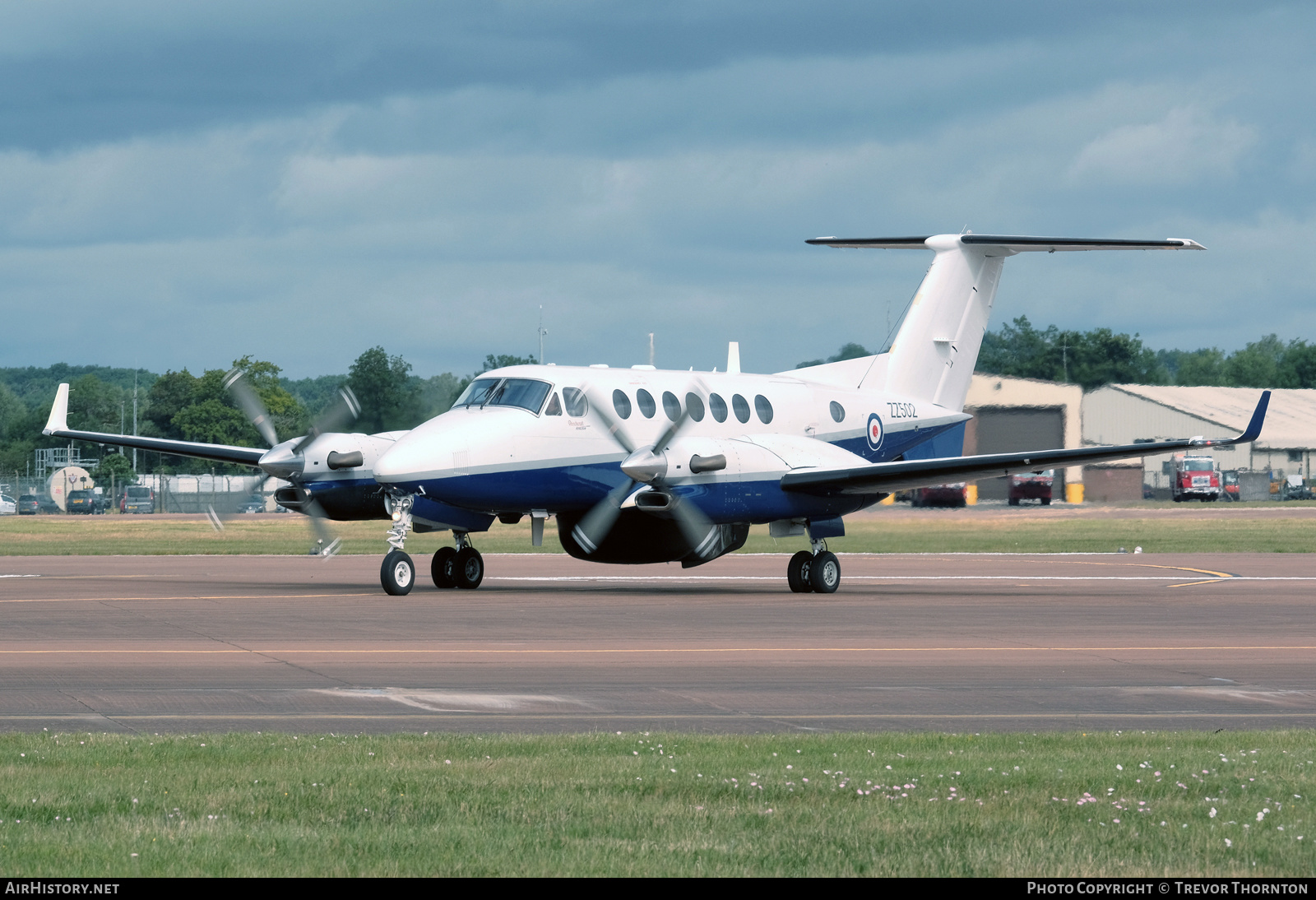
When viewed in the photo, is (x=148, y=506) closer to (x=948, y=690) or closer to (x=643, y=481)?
(x=643, y=481)

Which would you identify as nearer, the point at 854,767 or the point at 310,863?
the point at 310,863

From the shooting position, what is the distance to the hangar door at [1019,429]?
88.4 m

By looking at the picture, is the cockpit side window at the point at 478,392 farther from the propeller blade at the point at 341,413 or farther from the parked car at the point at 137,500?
the parked car at the point at 137,500

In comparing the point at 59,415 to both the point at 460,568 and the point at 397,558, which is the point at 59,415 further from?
the point at 397,558

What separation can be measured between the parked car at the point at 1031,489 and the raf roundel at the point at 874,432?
5317 centimetres

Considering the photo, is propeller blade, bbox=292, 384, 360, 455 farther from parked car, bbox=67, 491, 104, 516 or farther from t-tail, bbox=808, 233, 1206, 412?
parked car, bbox=67, 491, 104, 516

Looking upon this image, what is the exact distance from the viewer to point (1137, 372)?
14450 cm

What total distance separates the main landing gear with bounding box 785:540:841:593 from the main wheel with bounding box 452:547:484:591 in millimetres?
5666

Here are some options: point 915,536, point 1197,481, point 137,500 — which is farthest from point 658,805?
point 137,500

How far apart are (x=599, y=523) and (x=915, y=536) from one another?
980 inches

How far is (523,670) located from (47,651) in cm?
543

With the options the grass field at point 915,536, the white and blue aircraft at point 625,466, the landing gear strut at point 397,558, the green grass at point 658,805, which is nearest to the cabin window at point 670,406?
the white and blue aircraft at point 625,466

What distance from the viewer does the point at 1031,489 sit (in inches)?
3364
